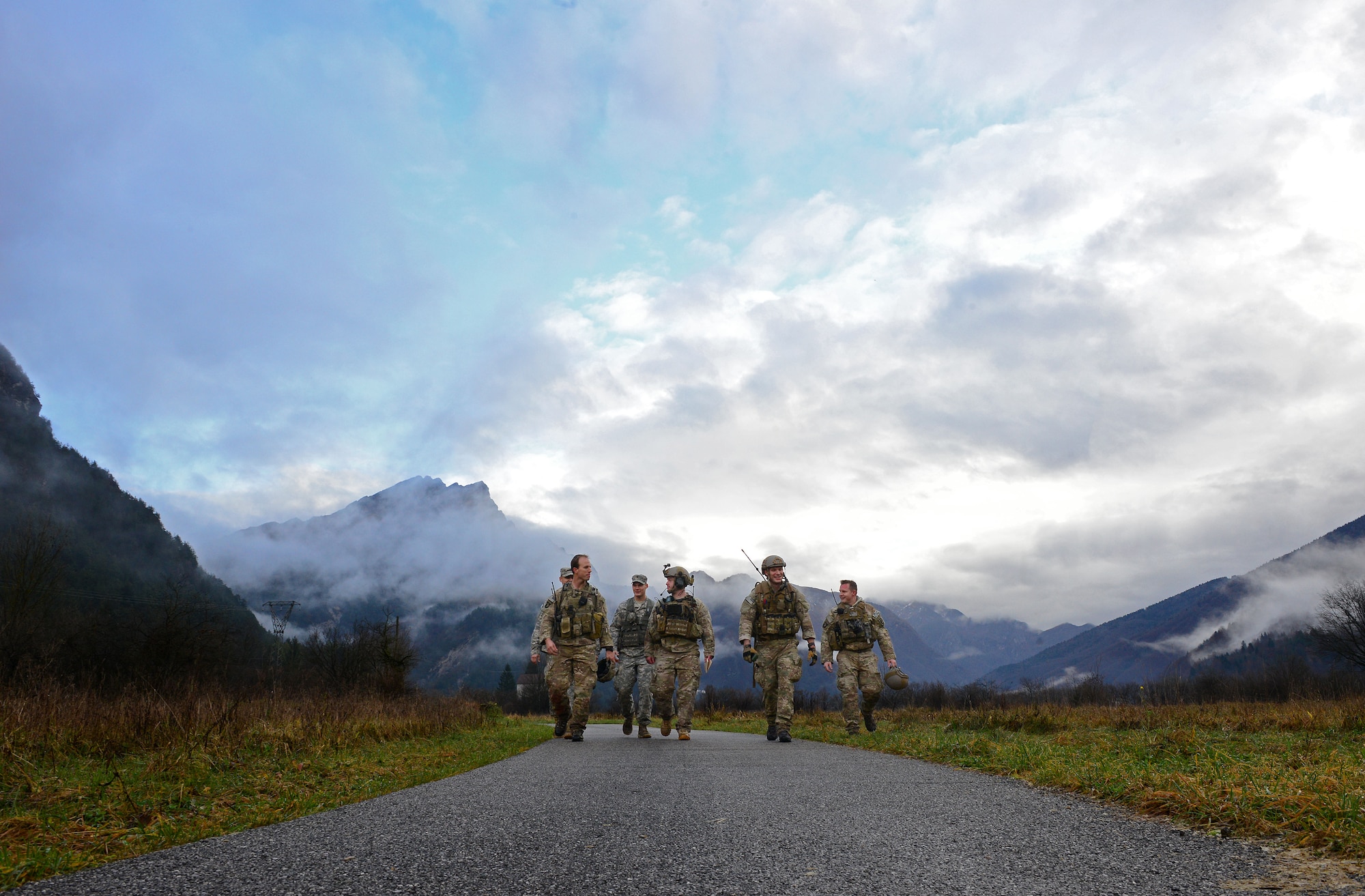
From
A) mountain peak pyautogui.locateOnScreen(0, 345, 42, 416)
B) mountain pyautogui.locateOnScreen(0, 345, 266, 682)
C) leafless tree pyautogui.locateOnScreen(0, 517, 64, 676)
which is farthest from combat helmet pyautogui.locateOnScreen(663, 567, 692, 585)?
mountain peak pyautogui.locateOnScreen(0, 345, 42, 416)

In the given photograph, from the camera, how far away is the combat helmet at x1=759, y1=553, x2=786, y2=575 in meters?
12.2

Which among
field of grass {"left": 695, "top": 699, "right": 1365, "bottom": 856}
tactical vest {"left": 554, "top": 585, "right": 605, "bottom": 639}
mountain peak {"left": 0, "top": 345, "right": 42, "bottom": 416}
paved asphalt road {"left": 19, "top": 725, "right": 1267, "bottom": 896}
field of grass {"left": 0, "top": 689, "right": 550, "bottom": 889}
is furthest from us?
mountain peak {"left": 0, "top": 345, "right": 42, "bottom": 416}

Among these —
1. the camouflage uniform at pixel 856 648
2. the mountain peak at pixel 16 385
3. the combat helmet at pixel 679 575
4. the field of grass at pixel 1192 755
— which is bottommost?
the field of grass at pixel 1192 755

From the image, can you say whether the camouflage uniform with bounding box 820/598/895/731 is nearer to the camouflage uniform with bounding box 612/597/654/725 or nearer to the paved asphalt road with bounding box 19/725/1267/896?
the camouflage uniform with bounding box 612/597/654/725

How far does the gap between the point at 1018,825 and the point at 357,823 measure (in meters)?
3.38

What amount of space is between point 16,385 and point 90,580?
88.3 meters

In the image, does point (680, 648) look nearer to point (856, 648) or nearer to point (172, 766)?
point (856, 648)

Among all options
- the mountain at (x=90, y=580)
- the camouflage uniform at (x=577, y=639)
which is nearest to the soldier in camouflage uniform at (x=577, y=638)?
the camouflage uniform at (x=577, y=639)

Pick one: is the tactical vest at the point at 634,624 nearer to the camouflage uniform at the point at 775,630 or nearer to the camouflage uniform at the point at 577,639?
the camouflage uniform at the point at 577,639

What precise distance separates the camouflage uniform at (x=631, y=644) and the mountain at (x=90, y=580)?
6540mm

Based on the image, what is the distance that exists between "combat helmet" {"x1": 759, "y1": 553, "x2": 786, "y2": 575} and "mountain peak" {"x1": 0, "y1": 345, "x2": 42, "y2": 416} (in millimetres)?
180143

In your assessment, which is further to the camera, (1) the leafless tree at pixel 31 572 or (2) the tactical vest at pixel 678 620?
(1) the leafless tree at pixel 31 572

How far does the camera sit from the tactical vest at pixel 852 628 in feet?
45.2

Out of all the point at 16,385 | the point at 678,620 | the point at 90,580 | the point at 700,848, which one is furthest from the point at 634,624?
the point at 16,385
